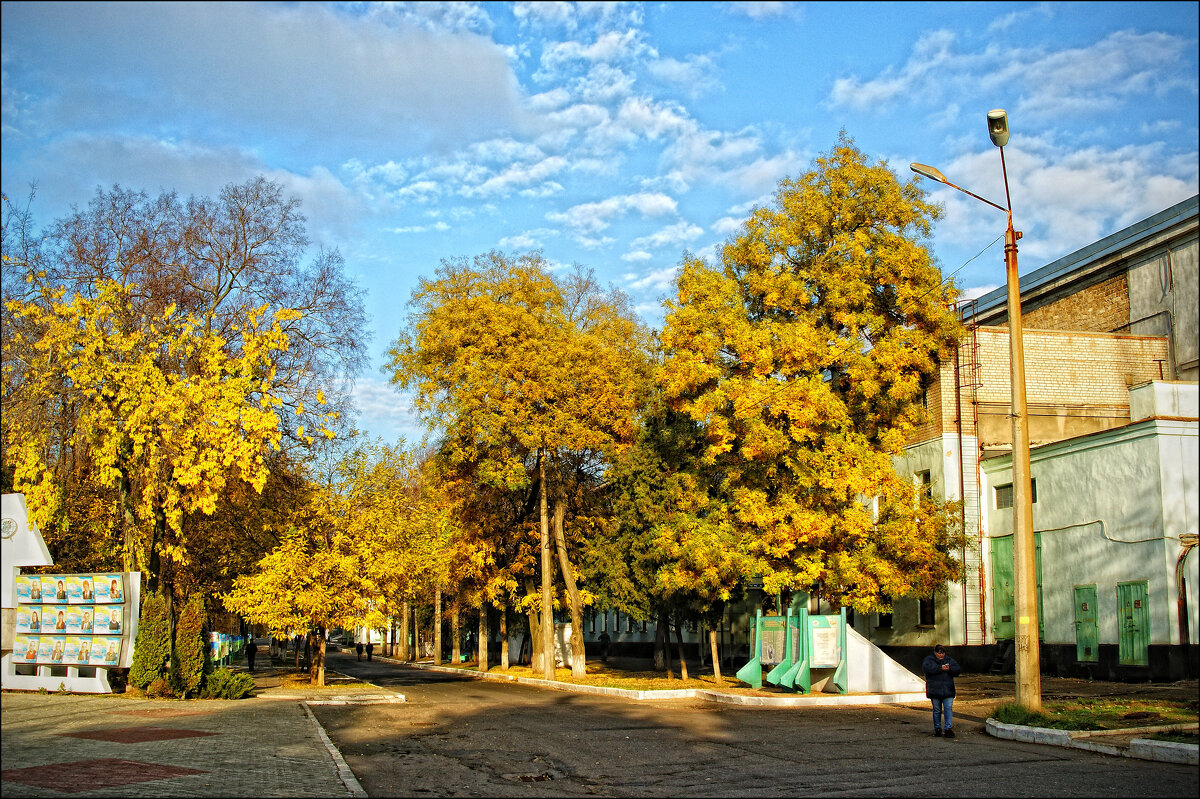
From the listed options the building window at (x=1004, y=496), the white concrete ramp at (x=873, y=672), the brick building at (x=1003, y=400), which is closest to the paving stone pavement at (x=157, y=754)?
the white concrete ramp at (x=873, y=672)

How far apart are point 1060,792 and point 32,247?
2437 centimetres

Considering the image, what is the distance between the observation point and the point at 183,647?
21.4 meters

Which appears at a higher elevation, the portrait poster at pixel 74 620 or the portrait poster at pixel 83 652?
the portrait poster at pixel 74 620

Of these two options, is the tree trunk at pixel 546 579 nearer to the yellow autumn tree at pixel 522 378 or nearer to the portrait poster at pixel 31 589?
the yellow autumn tree at pixel 522 378

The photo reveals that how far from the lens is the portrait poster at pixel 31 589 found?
16752mm

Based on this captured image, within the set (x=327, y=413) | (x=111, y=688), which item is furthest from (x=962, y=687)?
(x=111, y=688)

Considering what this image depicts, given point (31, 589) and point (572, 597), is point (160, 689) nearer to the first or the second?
point (31, 589)

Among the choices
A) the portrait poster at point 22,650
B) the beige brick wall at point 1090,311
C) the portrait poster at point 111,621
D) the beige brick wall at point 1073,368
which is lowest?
the portrait poster at point 111,621

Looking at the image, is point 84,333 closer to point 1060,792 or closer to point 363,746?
point 363,746

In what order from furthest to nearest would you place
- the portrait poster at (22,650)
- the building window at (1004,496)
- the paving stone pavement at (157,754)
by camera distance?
the building window at (1004,496) → the portrait poster at (22,650) → the paving stone pavement at (157,754)

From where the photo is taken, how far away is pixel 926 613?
3241 centimetres

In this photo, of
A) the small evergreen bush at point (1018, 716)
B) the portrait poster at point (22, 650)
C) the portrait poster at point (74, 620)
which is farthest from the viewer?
the portrait poster at point (74, 620)

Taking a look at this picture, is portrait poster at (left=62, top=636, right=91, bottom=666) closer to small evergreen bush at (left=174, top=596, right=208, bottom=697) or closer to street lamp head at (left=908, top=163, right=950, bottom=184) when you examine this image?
small evergreen bush at (left=174, top=596, right=208, bottom=697)

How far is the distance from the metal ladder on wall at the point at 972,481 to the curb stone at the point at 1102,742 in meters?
15.4
